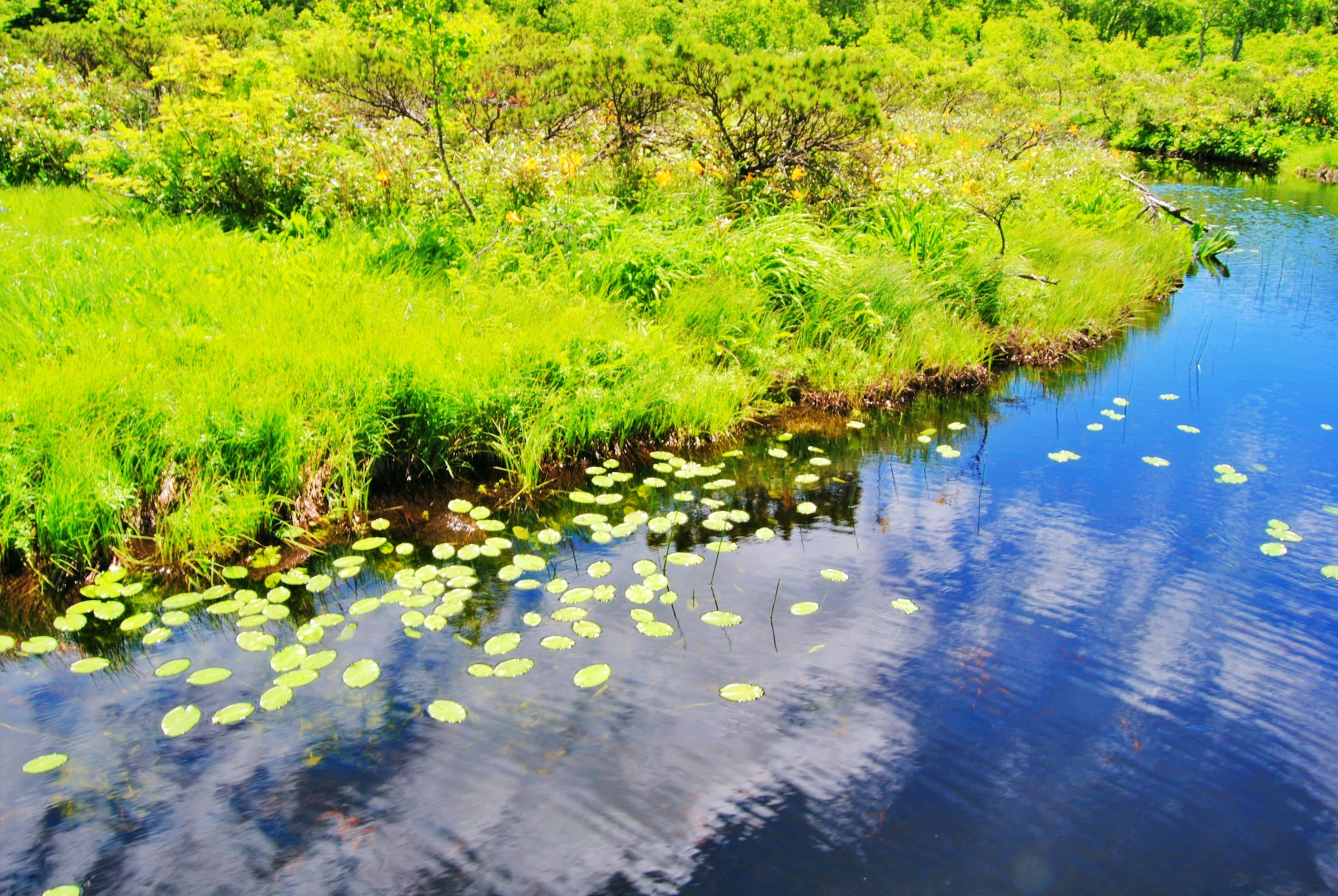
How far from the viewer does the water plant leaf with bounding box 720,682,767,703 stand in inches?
144

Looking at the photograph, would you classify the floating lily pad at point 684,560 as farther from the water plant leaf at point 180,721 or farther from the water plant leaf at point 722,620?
the water plant leaf at point 180,721

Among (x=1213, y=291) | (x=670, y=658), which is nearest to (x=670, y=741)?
(x=670, y=658)

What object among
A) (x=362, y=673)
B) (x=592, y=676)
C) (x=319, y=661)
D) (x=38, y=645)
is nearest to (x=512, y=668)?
(x=592, y=676)

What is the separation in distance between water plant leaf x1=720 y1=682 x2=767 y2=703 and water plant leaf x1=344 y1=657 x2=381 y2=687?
149cm

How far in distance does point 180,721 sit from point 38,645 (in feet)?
3.13

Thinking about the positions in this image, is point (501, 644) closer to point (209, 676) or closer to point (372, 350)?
point (209, 676)

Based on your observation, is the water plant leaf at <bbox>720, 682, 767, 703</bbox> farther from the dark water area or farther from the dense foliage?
the dense foliage

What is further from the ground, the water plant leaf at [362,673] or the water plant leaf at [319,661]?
the water plant leaf at [319,661]

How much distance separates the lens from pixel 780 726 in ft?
11.6

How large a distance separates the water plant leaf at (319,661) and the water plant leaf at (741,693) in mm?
1702

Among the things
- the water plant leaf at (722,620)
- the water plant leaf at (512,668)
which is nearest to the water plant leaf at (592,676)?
the water plant leaf at (512,668)

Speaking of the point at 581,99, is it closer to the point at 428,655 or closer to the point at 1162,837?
the point at 428,655

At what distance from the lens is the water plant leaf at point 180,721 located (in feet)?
10.9

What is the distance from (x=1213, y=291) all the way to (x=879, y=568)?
8987 mm
